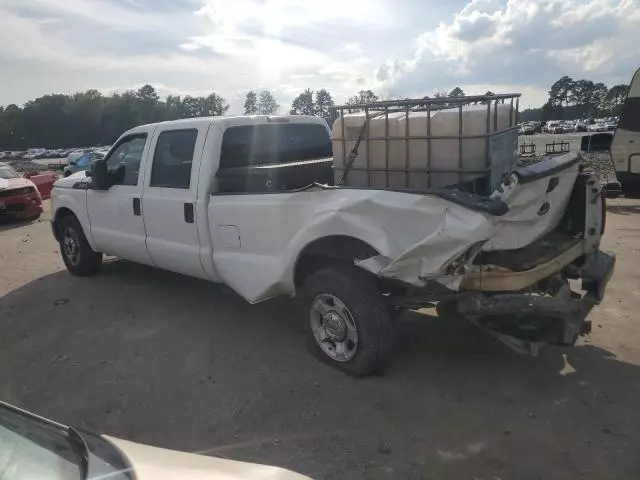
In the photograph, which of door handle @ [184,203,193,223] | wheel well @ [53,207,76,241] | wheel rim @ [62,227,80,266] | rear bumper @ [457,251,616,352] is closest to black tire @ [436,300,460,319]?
rear bumper @ [457,251,616,352]

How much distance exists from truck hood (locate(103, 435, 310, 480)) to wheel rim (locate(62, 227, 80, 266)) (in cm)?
577

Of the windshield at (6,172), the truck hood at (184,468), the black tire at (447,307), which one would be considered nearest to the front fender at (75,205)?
the black tire at (447,307)

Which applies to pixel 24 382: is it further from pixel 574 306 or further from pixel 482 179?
pixel 574 306

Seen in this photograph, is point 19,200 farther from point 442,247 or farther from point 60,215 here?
point 442,247

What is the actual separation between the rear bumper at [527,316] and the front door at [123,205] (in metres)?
3.70

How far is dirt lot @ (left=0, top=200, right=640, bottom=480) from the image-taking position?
3.13m

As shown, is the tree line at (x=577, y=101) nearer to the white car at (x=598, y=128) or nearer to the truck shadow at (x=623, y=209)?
the white car at (x=598, y=128)

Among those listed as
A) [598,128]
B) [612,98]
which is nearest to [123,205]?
[598,128]

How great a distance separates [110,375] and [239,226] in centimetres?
157

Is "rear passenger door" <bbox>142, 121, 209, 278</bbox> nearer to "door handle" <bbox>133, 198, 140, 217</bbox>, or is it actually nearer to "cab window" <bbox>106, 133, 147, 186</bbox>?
"door handle" <bbox>133, 198, 140, 217</bbox>

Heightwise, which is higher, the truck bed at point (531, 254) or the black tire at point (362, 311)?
the truck bed at point (531, 254)

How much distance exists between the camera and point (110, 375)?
171 inches

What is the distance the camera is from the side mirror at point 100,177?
6.18 meters

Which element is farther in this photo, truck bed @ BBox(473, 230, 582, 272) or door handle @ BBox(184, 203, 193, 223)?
door handle @ BBox(184, 203, 193, 223)
